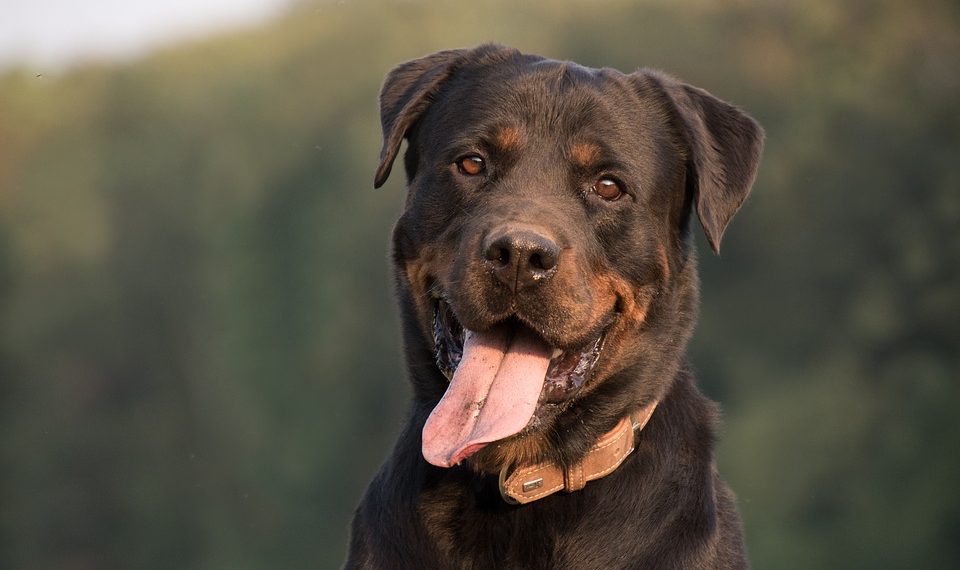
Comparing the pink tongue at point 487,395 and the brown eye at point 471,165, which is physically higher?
the brown eye at point 471,165

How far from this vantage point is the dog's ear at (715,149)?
217 inches

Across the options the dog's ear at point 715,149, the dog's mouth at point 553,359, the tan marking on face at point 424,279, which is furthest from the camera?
the dog's ear at point 715,149

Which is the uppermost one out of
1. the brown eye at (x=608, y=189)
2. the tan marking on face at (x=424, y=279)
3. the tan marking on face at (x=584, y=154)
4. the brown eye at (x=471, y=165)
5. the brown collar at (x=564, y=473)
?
the tan marking on face at (x=584, y=154)

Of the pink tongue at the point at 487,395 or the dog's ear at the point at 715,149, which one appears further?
the dog's ear at the point at 715,149

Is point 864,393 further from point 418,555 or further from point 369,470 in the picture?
point 418,555

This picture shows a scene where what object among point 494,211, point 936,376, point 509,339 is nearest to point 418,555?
point 509,339

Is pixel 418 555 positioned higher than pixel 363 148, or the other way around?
pixel 418 555

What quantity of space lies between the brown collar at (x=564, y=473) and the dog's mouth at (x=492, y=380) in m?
0.18

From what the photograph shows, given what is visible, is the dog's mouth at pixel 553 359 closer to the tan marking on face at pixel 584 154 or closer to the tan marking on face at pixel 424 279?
the tan marking on face at pixel 424 279

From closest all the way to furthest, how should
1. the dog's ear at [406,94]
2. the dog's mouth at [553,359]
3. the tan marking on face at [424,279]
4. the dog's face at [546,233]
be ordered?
the dog's face at [546,233]
the dog's mouth at [553,359]
the tan marking on face at [424,279]
the dog's ear at [406,94]

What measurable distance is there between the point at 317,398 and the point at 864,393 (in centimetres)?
1380

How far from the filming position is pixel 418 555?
16.8ft

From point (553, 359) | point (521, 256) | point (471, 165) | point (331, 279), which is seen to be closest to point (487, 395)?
point (553, 359)

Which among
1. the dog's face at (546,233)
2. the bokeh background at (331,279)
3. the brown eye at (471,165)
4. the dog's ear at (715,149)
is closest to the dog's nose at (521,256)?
the dog's face at (546,233)
